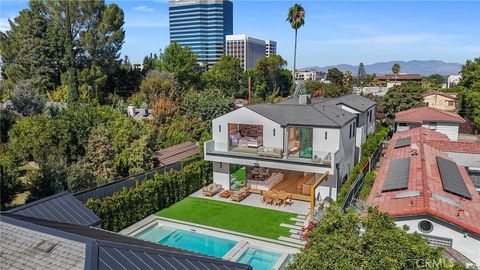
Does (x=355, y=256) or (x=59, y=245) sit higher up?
(x=59, y=245)

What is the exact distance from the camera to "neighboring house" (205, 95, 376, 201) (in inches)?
848

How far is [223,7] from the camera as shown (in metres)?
176

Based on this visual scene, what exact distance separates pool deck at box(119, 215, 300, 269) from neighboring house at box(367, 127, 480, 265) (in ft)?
15.5

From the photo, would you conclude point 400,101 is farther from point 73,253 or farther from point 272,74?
point 73,253

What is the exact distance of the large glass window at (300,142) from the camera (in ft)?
72.4

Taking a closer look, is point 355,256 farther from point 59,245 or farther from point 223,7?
point 223,7

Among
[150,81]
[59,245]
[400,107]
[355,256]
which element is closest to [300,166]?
[355,256]

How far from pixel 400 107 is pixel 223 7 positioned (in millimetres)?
150525

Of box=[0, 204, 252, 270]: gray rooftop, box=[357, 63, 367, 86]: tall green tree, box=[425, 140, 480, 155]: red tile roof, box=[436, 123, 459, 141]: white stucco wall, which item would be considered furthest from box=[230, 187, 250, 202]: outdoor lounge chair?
box=[357, 63, 367, 86]: tall green tree

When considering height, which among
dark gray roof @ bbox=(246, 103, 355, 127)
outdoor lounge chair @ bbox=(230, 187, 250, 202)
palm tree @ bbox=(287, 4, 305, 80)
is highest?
palm tree @ bbox=(287, 4, 305, 80)

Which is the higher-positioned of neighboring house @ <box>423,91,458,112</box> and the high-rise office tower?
the high-rise office tower

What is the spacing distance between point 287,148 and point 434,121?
2074cm

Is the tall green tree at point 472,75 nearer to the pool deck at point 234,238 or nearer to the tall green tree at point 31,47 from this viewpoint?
the pool deck at point 234,238

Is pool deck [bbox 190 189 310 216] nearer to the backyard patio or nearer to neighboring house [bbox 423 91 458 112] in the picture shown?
the backyard patio
